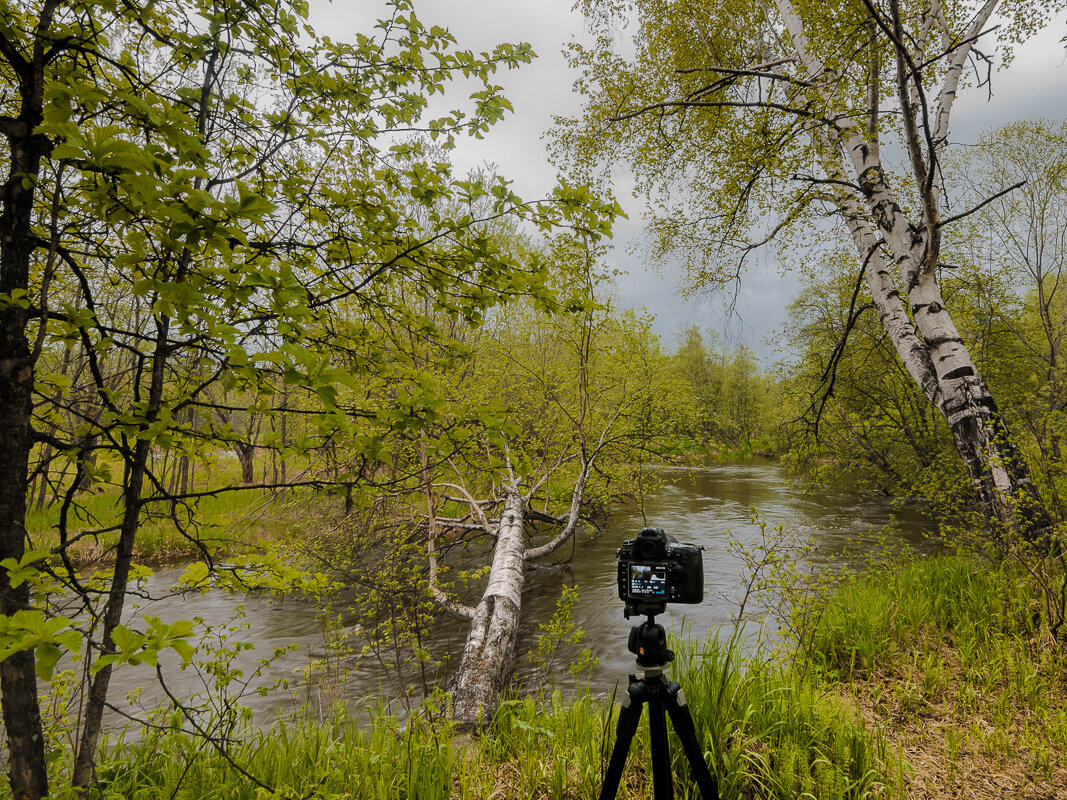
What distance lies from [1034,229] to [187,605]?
21.0 meters

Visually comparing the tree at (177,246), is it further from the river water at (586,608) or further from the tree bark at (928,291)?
the tree bark at (928,291)

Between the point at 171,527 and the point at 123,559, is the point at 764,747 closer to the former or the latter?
the point at 123,559

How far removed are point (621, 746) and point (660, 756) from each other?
5.7 inches

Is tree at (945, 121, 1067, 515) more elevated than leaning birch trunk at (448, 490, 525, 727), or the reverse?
tree at (945, 121, 1067, 515)

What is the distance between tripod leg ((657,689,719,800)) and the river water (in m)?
1.87

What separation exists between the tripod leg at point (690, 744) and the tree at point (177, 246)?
1533 mm

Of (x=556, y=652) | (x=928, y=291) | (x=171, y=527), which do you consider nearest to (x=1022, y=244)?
(x=928, y=291)

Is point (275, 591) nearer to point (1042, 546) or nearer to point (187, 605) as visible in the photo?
point (1042, 546)

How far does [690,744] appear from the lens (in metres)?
1.81

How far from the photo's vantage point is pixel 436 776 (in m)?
2.20

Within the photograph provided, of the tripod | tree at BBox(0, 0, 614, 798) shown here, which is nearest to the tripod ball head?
the tripod

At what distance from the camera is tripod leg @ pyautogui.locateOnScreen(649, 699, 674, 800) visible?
66.6 inches

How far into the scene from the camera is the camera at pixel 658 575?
183cm

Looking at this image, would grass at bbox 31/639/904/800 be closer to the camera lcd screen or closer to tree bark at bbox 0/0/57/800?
tree bark at bbox 0/0/57/800
